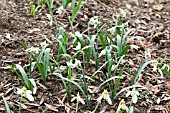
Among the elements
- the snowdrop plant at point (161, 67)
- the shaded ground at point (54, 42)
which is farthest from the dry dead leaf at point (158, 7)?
the snowdrop plant at point (161, 67)

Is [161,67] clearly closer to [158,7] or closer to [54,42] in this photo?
[54,42]

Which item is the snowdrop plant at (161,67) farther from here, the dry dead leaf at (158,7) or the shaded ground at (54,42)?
the dry dead leaf at (158,7)

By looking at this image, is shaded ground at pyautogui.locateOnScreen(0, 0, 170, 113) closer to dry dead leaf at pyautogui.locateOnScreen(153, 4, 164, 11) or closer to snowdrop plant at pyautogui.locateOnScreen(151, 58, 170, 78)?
dry dead leaf at pyautogui.locateOnScreen(153, 4, 164, 11)

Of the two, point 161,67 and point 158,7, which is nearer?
point 161,67

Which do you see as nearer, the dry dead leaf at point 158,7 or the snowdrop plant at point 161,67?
the snowdrop plant at point 161,67

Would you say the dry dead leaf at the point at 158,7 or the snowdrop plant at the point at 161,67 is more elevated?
the dry dead leaf at the point at 158,7

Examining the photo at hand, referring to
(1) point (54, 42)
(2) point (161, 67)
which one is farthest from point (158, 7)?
(2) point (161, 67)

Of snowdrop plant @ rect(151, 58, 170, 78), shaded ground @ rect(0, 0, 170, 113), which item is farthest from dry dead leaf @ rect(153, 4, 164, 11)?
snowdrop plant @ rect(151, 58, 170, 78)

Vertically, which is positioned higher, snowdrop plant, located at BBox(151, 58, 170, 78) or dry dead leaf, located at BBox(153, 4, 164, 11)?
dry dead leaf, located at BBox(153, 4, 164, 11)

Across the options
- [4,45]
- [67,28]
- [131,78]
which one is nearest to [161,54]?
[131,78]
